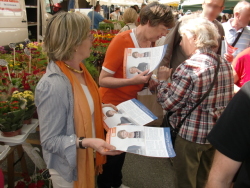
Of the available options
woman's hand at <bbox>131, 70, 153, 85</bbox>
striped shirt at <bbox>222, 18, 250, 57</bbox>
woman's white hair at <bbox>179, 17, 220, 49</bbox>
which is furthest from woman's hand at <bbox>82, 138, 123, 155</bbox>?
striped shirt at <bbox>222, 18, 250, 57</bbox>

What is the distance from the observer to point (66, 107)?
1275 mm

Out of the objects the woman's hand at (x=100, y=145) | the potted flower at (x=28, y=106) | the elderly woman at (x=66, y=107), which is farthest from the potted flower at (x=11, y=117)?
the woman's hand at (x=100, y=145)

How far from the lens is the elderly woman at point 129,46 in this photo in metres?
1.79

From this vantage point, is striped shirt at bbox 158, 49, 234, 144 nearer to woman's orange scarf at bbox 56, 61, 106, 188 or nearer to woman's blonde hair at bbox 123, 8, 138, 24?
woman's orange scarf at bbox 56, 61, 106, 188

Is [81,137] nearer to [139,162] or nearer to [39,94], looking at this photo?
[39,94]

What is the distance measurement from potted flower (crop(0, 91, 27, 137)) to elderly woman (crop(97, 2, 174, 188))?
2.20 feet

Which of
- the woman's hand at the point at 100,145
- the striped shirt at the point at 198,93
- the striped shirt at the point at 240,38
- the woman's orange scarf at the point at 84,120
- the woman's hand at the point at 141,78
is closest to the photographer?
the woman's hand at the point at 100,145

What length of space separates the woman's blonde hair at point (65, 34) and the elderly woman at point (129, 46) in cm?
49

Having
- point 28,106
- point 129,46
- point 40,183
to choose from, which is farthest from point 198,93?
point 40,183

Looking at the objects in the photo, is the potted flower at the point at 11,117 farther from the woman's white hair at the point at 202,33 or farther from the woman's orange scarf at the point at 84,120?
the woman's white hair at the point at 202,33

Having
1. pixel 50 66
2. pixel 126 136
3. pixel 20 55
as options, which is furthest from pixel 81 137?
pixel 20 55

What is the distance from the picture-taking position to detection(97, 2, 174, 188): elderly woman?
70.6 inches

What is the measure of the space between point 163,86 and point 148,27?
1.67ft

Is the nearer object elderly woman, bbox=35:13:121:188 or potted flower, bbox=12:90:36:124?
elderly woman, bbox=35:13:121:188
